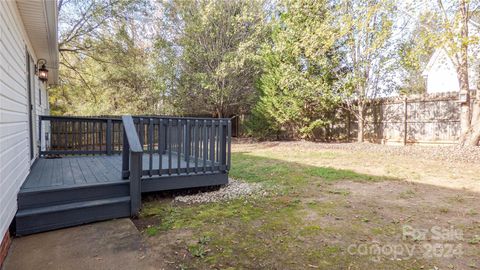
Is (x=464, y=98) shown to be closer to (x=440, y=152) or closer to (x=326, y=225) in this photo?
(x=440, y=152)

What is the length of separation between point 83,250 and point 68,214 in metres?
0.71

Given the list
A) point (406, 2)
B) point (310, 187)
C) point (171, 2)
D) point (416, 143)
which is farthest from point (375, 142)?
point (171, 2)

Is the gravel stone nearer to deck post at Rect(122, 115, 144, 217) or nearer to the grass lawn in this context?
the grass lawn

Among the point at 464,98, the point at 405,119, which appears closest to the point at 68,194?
the point at 464,98

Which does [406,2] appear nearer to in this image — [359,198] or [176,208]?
[359,198]

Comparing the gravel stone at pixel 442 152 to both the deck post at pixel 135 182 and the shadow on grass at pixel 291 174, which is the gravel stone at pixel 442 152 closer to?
the shadow on grass at pixel 291 174

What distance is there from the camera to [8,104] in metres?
2.59

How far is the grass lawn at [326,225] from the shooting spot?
2242 millimetres

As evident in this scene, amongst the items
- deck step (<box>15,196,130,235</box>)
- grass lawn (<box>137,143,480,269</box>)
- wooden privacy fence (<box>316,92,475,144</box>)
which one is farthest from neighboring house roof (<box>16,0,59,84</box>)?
wooden privacy fence (<box>316,92,475,144</box>)

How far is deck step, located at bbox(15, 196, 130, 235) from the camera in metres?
2.73

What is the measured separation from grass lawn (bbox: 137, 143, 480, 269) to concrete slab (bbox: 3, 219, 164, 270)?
173 mm

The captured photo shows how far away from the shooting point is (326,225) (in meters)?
2.97

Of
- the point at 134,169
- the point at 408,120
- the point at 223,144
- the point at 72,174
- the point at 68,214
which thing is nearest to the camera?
the point at 68,214

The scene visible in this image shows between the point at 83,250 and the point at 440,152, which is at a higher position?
the point at 440,152
